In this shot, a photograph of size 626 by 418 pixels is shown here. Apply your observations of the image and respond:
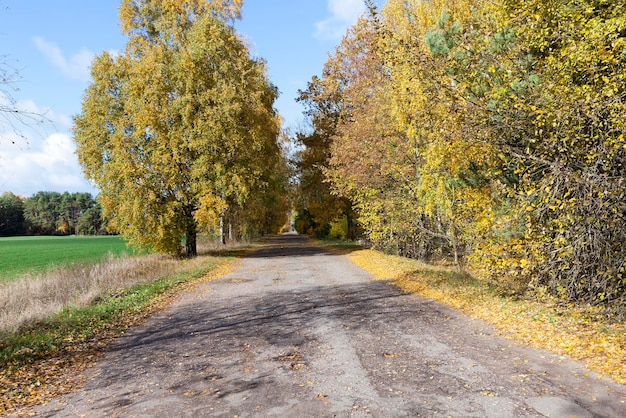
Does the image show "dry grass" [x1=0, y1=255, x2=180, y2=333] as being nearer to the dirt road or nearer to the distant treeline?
the dirt road

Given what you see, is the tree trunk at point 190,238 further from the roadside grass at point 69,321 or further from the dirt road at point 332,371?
the dirt road at point 332,371

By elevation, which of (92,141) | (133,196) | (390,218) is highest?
(92,141)

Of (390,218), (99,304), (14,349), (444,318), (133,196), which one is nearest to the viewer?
(14,349)

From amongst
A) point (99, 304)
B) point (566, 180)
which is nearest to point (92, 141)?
point (99, 304)

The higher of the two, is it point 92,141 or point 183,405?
point 92,141

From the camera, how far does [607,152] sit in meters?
7.09

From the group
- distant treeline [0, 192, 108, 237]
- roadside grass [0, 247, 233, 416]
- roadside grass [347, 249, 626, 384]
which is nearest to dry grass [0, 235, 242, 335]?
roadside grass [0, 247, 233, 416]

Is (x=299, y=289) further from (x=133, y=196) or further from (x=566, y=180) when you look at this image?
(x=133, y=196)

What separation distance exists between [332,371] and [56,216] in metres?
140

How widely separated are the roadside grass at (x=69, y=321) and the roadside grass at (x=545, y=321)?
7.06 metres

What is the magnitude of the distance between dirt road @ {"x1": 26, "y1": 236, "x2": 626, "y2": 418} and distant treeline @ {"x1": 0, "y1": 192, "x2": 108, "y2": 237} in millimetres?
111391

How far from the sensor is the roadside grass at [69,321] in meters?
6.32

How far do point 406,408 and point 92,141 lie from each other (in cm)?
2312

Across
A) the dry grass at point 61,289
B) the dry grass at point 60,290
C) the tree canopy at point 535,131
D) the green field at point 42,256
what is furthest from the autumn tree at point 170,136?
the tree canopy at point 535,131
